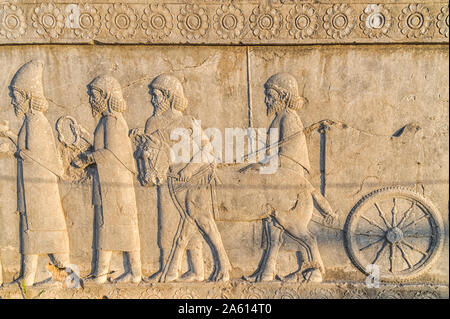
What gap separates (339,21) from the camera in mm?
3539

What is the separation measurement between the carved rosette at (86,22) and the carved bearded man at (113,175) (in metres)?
0.40

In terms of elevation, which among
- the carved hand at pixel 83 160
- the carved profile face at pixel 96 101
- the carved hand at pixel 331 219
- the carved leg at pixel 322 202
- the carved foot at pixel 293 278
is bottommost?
the carved foot at pixel 293 278

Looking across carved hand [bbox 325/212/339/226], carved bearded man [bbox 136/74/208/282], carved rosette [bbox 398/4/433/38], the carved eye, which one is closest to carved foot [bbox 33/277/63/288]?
carved bearded man [bbox 136/74/208/282]

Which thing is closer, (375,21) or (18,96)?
(375,21)

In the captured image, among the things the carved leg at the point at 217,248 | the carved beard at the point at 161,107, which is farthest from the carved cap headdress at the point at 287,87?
the carved leg at the point at 217,248

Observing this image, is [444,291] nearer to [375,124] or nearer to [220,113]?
[375,124]

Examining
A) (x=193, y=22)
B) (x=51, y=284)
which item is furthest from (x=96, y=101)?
(x=51, y=284)

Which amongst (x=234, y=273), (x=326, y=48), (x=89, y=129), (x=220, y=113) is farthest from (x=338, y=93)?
(x=89, y=129)

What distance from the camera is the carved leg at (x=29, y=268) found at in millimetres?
3840

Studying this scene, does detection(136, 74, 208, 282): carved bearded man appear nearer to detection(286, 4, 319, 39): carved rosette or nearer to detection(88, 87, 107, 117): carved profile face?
detection(88, 87, 107, 117): carved profile face

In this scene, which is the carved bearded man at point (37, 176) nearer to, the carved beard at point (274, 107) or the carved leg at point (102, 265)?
the carved leg at point (102, 265)

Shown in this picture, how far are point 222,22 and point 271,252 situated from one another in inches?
83.5

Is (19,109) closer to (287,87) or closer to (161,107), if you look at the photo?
(161,107)

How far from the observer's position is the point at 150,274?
389 centimetres
